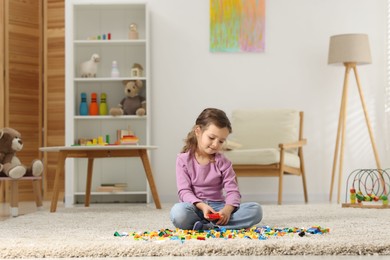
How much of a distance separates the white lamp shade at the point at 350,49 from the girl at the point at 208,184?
2.83 meters

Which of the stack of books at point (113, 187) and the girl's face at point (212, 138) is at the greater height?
the girl's face at point (212, 138)

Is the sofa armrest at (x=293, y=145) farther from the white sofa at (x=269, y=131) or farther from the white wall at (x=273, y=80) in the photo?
the white wall at (x=273, y=80)

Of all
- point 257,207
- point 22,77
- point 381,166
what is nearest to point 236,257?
point 257,207

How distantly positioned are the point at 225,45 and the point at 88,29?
3.95ft

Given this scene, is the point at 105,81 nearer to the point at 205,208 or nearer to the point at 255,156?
the point at 255,156

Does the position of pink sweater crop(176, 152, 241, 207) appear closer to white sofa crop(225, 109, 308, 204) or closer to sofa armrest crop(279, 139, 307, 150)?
sofa armrest crop(279, 139, 307, 150)

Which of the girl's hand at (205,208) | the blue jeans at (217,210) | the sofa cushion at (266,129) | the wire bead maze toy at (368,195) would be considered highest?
the sofa cushion at (266,129)

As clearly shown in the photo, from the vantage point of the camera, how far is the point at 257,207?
118 inches

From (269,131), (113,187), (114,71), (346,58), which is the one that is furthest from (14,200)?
(346,58)

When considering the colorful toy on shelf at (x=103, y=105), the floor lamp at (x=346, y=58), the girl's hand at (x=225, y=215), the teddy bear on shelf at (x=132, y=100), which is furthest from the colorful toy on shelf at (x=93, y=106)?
the girl's hand at (x=225, y=215)

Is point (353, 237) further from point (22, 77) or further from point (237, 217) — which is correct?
point (22, 77)

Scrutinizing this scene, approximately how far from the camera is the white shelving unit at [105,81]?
5.77 m

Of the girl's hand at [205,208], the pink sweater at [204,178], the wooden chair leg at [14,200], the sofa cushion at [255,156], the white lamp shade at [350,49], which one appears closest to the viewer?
the girl's hand at [205,208]

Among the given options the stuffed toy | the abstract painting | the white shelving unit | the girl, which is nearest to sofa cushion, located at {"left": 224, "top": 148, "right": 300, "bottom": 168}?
the white shelving unit
